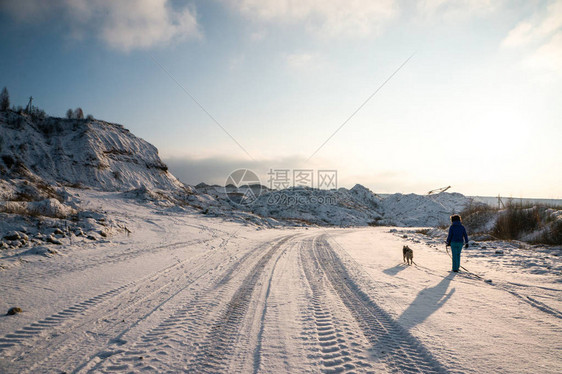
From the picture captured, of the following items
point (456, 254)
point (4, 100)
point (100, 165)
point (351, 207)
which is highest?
→ point (4, 100)

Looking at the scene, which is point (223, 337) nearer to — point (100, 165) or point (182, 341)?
point (182, 341)

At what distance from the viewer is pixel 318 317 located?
4.67m

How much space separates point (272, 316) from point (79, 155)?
148 ft

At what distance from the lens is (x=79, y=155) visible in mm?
38031

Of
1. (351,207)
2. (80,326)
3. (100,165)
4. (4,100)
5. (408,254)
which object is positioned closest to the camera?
(80,326)

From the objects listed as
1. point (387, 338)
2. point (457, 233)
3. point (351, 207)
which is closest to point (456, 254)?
point (457, 233)

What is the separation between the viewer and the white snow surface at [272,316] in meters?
3.28

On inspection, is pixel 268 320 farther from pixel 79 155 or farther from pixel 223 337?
pixel 79 155

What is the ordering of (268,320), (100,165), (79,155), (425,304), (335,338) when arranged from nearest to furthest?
(335,338), (268,320), (425,304), (79,155), (100,165)

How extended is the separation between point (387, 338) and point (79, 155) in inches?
1841

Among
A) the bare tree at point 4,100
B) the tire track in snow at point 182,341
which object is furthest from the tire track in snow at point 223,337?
the bare tree at point 4,100

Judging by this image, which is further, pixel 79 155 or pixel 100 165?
pixel 100 165

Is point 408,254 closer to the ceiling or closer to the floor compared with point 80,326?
closer to the ceiling

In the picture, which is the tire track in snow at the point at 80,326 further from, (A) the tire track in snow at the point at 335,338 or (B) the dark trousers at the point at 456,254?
(B) the dark trousers at the point at 456,254
